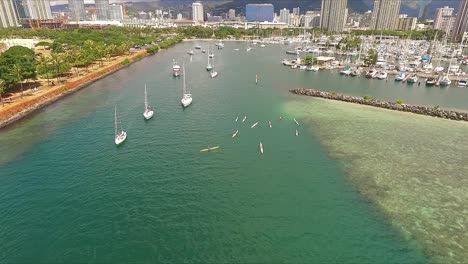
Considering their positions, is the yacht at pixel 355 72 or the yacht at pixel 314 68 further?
the yacht at pixel 314 68

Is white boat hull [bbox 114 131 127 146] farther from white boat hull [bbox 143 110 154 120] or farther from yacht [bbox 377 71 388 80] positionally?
yacht [bbox 377 71 388 80]

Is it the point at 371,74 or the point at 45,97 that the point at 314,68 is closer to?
the point at 371,74

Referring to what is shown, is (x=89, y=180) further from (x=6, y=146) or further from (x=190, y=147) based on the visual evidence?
(x=6, y=146)

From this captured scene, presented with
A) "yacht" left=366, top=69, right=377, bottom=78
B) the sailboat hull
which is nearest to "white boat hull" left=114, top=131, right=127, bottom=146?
the sailboat hull

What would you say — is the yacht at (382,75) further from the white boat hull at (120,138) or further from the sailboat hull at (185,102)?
the white boat hull at (120,138)

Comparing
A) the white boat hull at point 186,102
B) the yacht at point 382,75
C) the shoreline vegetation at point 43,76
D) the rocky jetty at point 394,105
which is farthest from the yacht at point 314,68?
the shoreline vegetation at point 43,76
